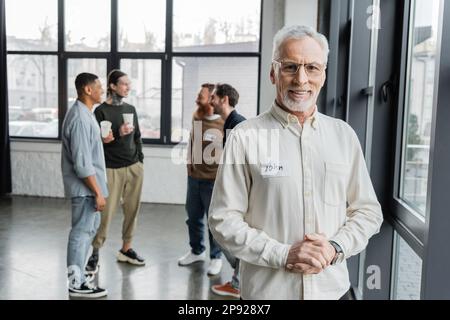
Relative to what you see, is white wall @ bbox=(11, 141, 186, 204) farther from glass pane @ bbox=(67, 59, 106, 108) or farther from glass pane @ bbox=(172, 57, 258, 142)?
glass pane @ bbox=(67, 59, 106, 108)

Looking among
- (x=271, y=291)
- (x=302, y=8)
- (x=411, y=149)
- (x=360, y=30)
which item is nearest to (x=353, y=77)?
(x=360, y=30)

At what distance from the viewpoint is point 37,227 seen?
4.83 metres

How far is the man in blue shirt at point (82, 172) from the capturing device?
2.84m

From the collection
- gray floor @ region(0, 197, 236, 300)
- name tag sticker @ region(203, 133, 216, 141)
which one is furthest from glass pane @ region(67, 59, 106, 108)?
name tag sticker @ region(203, 133, 216, 141)

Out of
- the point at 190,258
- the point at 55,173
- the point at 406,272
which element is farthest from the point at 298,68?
the point at 55,173

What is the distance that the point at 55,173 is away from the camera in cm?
639

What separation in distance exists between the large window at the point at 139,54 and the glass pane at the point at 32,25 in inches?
0.5

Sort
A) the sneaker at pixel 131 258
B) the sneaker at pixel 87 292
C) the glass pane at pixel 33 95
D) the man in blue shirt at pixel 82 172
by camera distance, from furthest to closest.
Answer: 1. the glass pane at pixel 33 95
2. the sneaker at pixel 131 258
3. the sneaker at pixel 87 292
4. the man in blue shirt at pixel 82 172

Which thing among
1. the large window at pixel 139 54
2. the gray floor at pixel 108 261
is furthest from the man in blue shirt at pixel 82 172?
the large window at pixel 139 54

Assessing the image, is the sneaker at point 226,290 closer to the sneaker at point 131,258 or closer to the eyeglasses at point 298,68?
the sneaker at point 131,258

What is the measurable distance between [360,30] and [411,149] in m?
0.85

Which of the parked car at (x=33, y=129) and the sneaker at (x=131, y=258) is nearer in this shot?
the sneaker at (x=131, y=258)

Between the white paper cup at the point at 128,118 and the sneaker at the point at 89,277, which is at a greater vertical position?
the white paper cup at the point at 128,118

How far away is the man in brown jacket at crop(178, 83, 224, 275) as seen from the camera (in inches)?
136
